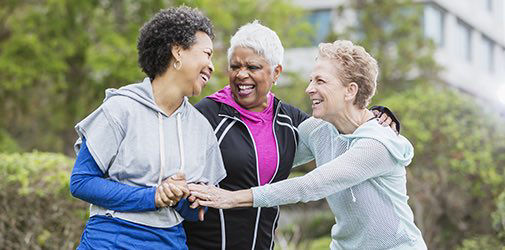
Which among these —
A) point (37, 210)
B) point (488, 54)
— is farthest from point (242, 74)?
point (488, 54)

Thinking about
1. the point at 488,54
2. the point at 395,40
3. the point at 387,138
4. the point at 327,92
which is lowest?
the point at 387,138

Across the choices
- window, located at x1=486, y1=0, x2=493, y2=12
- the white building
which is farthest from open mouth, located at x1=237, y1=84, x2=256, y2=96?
window, located at x1=486, y1=0, x2=493, y2=12

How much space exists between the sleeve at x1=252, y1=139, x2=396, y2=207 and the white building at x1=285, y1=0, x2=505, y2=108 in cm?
2506

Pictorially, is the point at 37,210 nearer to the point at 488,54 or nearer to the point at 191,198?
the point at 191,198

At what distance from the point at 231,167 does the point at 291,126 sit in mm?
494

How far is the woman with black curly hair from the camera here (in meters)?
3.42

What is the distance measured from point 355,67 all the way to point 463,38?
107 ft

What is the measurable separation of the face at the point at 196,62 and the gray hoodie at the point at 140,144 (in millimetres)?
134

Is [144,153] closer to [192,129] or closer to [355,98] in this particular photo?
[192,129]

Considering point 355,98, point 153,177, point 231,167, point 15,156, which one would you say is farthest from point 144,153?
point 15,156

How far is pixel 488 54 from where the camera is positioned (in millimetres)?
38969

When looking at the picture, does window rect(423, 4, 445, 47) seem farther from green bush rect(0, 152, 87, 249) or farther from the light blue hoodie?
the light blue hoodie

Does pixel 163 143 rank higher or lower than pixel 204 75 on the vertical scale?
lower

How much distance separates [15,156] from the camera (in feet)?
24.3
